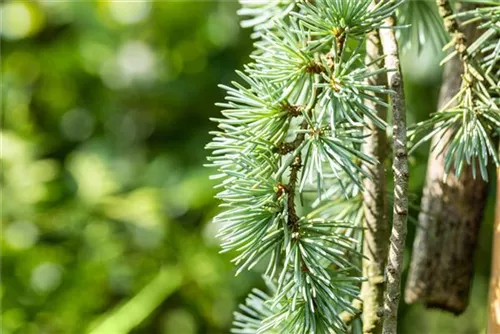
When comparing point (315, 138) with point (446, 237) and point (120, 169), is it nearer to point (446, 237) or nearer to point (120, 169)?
point (446, 237)

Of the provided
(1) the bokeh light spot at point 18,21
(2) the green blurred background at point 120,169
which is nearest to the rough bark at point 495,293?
(2) the green blurred background at point 120,169

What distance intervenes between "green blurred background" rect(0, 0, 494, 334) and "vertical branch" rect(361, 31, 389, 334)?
53 centimetres

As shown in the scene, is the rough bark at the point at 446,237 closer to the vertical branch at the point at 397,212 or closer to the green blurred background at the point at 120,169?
the vertical branch at the point at 397,212

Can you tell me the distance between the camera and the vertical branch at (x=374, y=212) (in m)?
0.41

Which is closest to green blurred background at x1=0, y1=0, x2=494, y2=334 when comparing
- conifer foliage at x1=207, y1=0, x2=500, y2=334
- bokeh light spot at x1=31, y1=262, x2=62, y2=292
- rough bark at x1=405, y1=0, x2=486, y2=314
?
bokeh light spot at x1=31, y1=262, x2=62, y2=292

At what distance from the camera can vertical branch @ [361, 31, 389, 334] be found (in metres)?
0.41

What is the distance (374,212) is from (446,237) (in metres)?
0.10

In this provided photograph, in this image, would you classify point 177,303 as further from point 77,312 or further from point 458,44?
point 458,44

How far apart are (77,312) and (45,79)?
447mm

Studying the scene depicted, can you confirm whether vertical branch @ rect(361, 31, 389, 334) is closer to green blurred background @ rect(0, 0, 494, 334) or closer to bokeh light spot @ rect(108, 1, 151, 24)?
green blurred background @ rect(0, 0, 494, 334)

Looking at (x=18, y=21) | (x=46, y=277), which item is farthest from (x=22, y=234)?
(x=18, y=21)

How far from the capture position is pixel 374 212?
425 millimetres

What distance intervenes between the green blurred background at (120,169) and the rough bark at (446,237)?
44cm

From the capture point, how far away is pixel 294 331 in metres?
0.39
